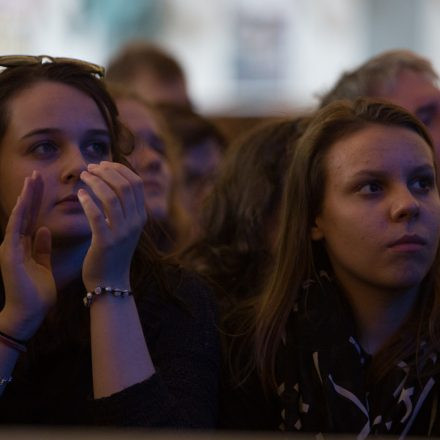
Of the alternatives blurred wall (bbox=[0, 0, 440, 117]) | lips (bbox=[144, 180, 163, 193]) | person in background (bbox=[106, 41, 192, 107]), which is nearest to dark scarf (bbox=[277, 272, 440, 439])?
lips (bbox=[144, 180, 163, 193])

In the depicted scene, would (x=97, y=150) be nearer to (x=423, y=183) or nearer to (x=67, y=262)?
(x=67, y=262)

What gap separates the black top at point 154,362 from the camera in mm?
1265

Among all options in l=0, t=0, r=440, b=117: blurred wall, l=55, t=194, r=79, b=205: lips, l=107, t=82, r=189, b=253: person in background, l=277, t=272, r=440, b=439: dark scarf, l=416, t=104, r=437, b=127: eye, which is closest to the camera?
l=277, t=272, r=440, b=439: dark scarf

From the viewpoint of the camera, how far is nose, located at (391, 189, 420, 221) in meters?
1.24

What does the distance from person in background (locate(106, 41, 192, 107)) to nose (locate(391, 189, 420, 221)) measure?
5.51ft

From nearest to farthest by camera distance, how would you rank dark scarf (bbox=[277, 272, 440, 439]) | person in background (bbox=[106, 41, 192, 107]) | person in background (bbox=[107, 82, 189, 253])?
1. dark scarf (bbox=[277, 272, 440, 439])
2. person in background (bbox=[107, 82, 189, 253])
3. person in background (bbox=[106, 41, 192, 107])

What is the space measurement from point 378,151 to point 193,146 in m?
1.39

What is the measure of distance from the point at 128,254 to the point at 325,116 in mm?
391

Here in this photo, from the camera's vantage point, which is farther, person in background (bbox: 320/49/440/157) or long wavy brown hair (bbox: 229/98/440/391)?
person in background (bbox: 320/49/440/157)

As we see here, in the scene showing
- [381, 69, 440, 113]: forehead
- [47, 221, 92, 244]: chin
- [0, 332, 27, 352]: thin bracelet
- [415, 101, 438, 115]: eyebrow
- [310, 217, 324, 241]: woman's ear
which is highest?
A: [381, 69, 440, 113]: forehead

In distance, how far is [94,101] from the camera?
4.69 ft

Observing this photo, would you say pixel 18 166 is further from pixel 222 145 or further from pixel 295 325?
pixel 222 145

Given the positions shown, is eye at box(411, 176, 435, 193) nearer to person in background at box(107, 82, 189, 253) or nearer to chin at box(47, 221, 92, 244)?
chin at box(47, 221, 92, 244)

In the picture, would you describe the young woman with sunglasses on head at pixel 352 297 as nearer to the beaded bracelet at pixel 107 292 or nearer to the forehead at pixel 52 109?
the beaded bracelet at pixel 107 292
